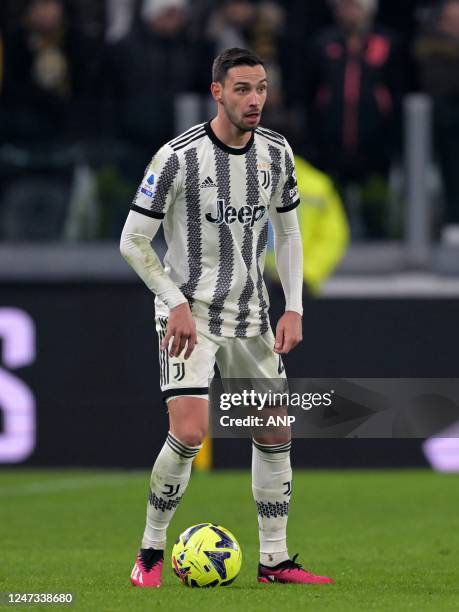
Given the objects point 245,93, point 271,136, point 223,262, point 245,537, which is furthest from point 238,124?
point 245,537

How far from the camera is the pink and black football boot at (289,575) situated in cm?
713

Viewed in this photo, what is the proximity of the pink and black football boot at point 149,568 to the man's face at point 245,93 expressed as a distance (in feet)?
6.16

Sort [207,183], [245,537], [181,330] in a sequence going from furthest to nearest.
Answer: [245,537] < [207,183] < [181,330]

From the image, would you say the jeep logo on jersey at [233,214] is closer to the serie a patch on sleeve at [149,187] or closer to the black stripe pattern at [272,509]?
the serie a patch on sleeve at [149,187]

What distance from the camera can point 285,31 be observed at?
14039mm

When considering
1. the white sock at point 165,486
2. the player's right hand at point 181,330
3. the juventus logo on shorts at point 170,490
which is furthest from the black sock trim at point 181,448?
the player's right hand at point 181,330

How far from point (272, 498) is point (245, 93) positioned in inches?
71.2

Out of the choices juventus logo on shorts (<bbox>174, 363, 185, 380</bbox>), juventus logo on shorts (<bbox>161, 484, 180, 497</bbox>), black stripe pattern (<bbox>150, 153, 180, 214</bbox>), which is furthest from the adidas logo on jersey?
juventus logo on shorts (<bbox>161, 484, 180, 497</bbox>)

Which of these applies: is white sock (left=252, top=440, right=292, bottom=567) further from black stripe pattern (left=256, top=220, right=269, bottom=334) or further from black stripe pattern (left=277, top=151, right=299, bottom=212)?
black stripe pattern (left=277, top=151, right=299, bottom=212)

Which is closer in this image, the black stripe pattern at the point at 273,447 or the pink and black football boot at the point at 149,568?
the pink and black football boot at the point at 149,568

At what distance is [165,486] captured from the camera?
6949mm

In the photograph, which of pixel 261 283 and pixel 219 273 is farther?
pixel 261 283

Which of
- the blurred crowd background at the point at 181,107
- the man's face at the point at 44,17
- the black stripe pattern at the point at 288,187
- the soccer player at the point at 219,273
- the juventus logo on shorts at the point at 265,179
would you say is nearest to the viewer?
the soccer player at the point at 219,273

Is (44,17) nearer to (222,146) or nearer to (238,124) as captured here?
(222,146)
